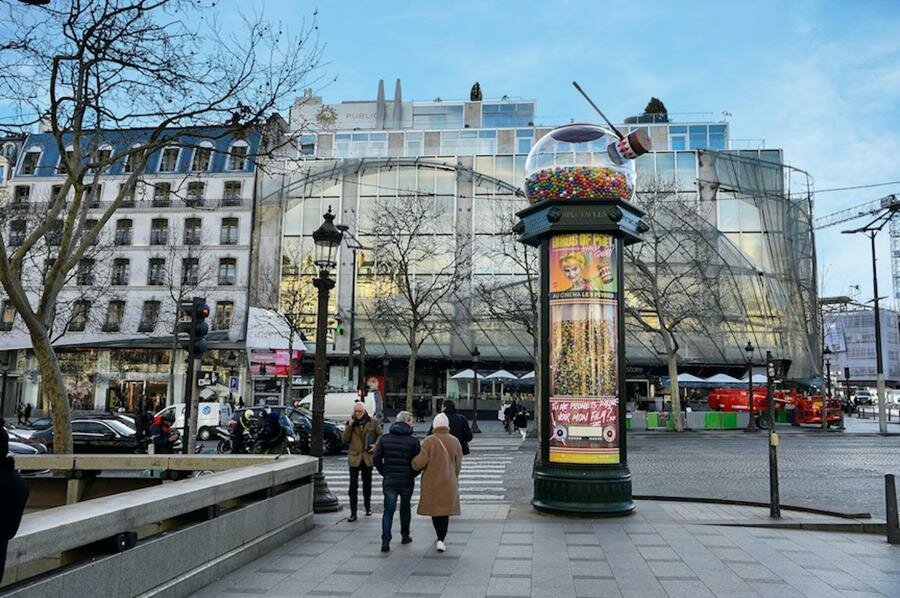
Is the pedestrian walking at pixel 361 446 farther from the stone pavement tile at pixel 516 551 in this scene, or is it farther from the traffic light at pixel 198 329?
the traffic light at pixel 198 329

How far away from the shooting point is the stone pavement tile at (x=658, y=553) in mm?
8305

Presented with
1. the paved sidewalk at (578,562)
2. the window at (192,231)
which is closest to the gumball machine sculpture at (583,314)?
the paved sidewalk at (578,562)

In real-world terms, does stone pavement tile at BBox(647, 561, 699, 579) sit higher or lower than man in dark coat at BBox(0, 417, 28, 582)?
lower

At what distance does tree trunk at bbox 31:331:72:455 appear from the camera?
41.4 feet

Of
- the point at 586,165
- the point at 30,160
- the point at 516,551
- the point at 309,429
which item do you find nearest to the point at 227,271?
the point at 30,160

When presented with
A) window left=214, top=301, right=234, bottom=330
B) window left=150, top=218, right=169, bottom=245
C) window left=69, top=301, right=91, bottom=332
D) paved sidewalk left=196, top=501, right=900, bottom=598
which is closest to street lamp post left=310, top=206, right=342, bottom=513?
paved sidewalk left=196, top=501, right=900, bottom=598

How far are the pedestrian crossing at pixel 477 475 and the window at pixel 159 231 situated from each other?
31064 mm

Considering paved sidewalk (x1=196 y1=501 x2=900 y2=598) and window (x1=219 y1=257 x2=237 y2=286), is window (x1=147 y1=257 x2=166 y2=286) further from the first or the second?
paved sidewalk (x1=196 y1=501 x2=900 y2=598)

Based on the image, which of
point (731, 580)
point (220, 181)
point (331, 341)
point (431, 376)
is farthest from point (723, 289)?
point (731, 580)

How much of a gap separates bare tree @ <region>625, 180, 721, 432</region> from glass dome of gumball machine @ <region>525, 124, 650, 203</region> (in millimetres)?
23521

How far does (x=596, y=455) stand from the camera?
1108 centimetres

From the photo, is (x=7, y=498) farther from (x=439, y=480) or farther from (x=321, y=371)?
(x=321, y=371)

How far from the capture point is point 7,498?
11.6 feet

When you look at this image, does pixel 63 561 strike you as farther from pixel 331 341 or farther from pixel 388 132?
pixel 388 132
